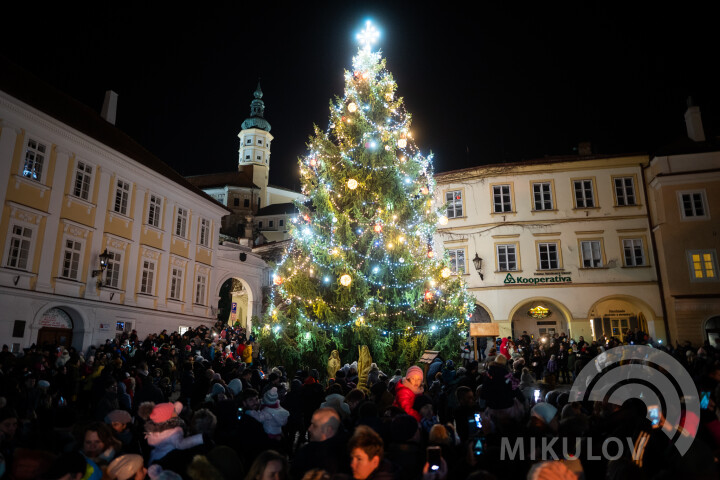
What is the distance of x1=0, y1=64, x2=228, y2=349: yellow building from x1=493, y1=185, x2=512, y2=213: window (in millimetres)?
19462

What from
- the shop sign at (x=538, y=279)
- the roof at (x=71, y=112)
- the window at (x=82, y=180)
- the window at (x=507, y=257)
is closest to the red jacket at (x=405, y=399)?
the roof at (x=71, y=112)

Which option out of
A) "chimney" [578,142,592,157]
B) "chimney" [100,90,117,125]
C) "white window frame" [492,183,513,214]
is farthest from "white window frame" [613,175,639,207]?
"chimney" [100,90,117,125]

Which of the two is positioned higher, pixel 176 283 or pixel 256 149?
pixel 256 149

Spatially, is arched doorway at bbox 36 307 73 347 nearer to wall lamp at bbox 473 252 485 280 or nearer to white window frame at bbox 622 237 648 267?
wall lamp at bbox 473 252 485 280

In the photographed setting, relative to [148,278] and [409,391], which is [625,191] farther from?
[148,278]

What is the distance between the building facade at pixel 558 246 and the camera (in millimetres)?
25750

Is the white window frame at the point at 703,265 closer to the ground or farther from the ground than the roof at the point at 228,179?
closer to the ground

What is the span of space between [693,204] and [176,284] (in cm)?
2966

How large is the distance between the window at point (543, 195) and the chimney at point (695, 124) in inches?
339

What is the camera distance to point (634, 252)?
85.2 feet

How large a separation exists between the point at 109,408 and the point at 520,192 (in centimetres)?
2501

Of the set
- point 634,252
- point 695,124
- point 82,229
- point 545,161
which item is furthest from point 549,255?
point 82,229

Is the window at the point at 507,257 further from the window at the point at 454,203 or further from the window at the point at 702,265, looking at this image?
the window at the point at 702,265

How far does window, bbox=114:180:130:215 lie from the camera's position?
962 inches
